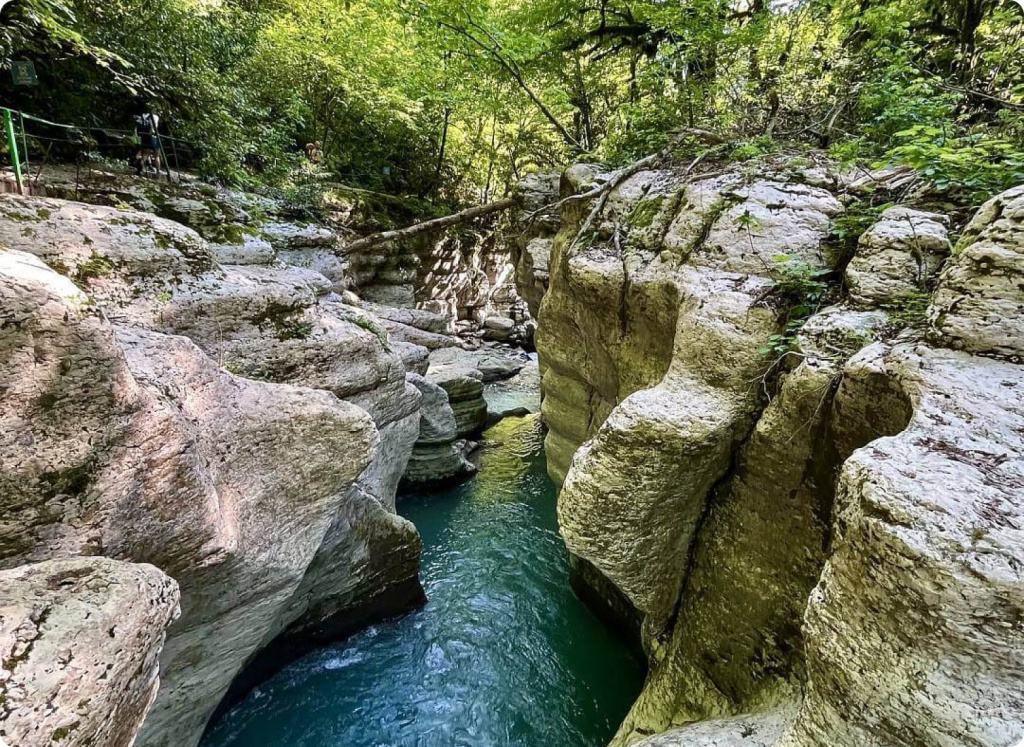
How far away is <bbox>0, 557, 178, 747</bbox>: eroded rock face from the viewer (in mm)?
1837

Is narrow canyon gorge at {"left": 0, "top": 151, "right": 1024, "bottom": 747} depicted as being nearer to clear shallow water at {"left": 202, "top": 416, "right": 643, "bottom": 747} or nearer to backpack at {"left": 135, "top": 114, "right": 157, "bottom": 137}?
clear shallow water at {"left": 202, "top": 416, "right": 643, "bottom": 747}

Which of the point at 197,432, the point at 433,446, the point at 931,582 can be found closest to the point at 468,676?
the point at 197,432

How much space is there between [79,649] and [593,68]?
13434mm

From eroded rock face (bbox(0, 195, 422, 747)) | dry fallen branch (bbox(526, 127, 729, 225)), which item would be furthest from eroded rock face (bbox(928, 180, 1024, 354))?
eroded rock face (bbox(0, 195, 422, 747))

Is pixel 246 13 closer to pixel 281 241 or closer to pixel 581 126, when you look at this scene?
pixel 281 241

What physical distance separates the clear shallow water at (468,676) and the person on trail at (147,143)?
384 inches

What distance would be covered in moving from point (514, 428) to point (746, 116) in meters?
10.1

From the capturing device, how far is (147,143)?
8.94 metres

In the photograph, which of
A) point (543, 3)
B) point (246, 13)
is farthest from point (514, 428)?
point (246, 13)

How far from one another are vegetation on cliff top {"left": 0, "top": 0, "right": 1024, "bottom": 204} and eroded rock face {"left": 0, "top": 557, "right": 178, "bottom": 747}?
18.6ft

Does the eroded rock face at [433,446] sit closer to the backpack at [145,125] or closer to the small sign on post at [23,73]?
the small sign on post at [23,73]

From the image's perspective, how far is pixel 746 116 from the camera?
308 inches

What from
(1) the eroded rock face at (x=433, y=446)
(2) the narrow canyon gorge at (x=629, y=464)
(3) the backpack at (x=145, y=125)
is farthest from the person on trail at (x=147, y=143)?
(1) the eroded rock face at (x=433, y=446)

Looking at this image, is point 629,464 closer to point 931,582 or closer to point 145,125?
point 931,582
